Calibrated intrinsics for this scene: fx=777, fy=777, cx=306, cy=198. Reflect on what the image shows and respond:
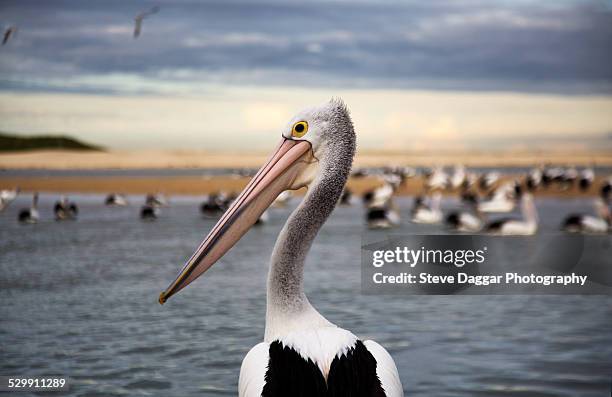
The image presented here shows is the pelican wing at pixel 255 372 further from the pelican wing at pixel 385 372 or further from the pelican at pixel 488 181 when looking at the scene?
the pelican at pixel 488 181

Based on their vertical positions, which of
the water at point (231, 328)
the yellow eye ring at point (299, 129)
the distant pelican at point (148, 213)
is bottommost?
the water at point (231, 328)

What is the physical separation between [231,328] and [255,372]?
7.43 feet

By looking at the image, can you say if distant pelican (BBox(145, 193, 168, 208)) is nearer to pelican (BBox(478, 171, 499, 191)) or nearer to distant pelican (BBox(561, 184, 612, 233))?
distant pelican (BBox(561, 184, 612, 233))

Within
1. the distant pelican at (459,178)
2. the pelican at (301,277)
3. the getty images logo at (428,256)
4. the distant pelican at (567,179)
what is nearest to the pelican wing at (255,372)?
the pelican at (301,277)

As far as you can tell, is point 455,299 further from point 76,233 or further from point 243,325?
point 76,233

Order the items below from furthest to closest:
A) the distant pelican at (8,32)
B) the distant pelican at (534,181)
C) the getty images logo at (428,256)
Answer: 1. the distant pelican at (534,181)
2. the getty images logo at (428,256)
3. the distant pelican at (8,32)

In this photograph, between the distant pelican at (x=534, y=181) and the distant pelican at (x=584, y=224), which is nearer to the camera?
the distant pelican at (x=584, y=224)

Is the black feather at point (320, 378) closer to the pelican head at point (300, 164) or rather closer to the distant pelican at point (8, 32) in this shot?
the pelican head at point (300, 164)

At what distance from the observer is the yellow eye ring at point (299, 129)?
8.46 feet

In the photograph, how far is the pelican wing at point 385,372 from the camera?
7.21ft

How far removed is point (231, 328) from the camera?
14.7 ft

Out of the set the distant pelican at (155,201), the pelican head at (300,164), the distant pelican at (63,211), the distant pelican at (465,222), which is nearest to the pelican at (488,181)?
the distant pelican at (465,222)

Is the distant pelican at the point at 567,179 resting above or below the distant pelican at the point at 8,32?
below

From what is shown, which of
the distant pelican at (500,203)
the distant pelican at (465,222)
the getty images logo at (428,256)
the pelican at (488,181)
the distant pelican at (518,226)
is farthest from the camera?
the pelican at (488,181)
